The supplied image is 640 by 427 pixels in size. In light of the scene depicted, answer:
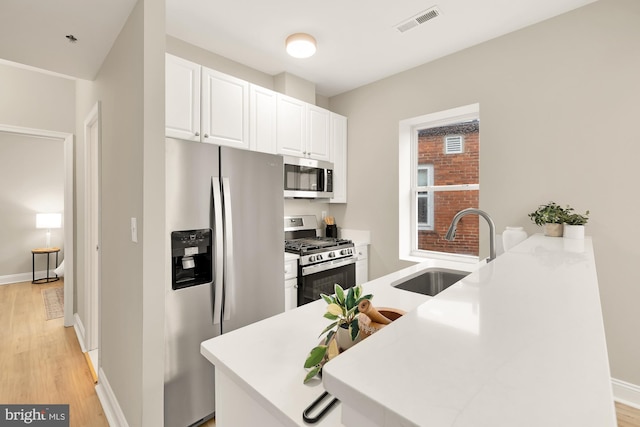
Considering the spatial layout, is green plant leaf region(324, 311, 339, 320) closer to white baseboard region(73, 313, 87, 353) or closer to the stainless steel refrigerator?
the stainless steel refrigerator

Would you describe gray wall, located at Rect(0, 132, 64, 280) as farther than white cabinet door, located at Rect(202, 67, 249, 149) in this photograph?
Yes

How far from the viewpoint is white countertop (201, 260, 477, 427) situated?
0.66m

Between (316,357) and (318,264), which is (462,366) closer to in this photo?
(316,357)

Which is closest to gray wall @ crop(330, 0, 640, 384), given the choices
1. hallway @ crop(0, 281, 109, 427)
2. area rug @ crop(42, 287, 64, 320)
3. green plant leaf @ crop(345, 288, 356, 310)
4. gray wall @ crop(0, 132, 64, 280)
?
green plant leaf @ crop(345, 288, 356, 310)

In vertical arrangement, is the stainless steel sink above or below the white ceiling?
below

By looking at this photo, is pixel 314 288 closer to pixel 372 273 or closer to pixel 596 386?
pixel 372 273

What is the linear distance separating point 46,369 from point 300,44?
3389 millimetres

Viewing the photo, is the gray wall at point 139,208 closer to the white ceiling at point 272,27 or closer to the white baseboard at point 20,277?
the white ceiling at point 272,27

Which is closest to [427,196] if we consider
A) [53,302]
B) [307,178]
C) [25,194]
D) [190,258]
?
[307,178]

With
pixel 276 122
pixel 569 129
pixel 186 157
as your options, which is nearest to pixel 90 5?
pixel 186 157

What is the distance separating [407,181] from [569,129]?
1.42 m

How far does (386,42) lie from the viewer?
101 inches

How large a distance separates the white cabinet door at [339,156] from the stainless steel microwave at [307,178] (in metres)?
0.12

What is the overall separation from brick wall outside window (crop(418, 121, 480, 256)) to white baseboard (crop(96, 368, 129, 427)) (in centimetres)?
287
